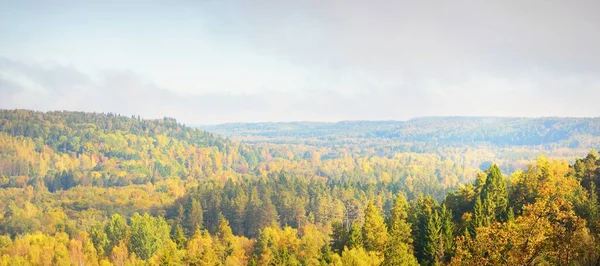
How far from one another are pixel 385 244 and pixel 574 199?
24.5 meters

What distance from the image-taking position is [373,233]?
6556 centimetres

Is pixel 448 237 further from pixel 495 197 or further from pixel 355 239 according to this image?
pixel 495 197

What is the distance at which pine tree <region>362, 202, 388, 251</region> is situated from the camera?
64.1 meters

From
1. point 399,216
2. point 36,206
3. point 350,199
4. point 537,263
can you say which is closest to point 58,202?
point 36,206

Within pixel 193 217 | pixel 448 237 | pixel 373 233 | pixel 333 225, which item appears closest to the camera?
pixel 448 237

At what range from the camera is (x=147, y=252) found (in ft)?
367

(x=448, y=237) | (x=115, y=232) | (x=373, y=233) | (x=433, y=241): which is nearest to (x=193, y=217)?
(x=115, y=232)

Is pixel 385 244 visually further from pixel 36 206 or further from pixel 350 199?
pixel 36 206

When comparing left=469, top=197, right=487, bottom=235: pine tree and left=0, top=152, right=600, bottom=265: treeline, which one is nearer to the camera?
left=0, top=152, right=600, bottom=265: treeline

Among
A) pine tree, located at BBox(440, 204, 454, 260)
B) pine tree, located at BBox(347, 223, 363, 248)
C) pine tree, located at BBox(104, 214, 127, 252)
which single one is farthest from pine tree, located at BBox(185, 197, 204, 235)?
pine tree, located at BBox(440, 204, 454, 260)

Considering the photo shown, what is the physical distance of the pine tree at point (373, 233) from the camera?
6412 centimetres

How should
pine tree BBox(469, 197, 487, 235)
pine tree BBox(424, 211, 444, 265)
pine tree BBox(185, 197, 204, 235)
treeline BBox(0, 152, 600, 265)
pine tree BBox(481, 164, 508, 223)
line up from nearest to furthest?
treeline BBox(0, 152, 600, 265), pine tree BBox(424, 211, 444, 265), pine tree BBox(469, 197, 487, 235), pine tree BBox(481, 164, 508, 223), pine tree BBox(185, 197, 204, 235)

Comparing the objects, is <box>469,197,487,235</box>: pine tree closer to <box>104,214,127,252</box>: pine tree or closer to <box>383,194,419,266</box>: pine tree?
<box>383,194,419,266</box>: pine tree

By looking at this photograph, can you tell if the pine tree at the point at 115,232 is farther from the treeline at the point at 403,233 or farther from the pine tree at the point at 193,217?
the pine tree at the point at 193,217
